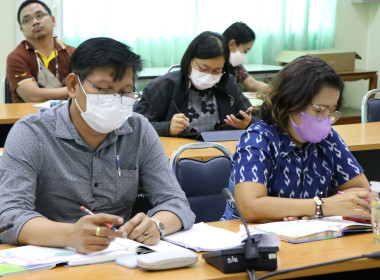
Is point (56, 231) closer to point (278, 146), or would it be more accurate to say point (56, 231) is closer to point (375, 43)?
point (278, 146)

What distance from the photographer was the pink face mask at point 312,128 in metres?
2.20

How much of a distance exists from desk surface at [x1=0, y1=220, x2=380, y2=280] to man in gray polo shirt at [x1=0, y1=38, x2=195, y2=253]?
19 cm

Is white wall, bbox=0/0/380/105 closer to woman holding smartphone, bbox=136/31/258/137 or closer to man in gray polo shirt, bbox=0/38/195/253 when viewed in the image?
woman holding smartphone, bbox=136/31/258/137

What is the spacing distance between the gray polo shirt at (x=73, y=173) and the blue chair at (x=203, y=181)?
1.10 ft

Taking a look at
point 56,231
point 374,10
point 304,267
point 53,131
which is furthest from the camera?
point 374,10

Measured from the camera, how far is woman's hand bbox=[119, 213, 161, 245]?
5.90 feet

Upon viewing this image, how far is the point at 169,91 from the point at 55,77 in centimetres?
146

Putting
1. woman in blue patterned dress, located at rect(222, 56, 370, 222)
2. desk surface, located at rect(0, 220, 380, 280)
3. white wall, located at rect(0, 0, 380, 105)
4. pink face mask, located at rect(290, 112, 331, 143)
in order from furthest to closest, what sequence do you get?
white wall, located at rect(0, 0, 380, 105)
pink face mask, located at rect(290, 112, 331, 143)
woman in blue patterned dress, located at rect(222, 56, 370, 222)
desk surface, located at rect(0, 220, 380, 280)

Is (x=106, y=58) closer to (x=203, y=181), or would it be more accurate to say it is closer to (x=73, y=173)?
(x=73, y=173)

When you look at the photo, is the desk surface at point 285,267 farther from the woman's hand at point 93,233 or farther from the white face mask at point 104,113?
the white face mask at point 104,113

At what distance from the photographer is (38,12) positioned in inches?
196

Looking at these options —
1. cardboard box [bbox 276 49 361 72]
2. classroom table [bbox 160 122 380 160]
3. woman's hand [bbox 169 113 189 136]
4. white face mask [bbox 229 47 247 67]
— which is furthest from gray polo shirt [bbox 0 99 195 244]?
cardboard box [bbox 276 49 361 72]

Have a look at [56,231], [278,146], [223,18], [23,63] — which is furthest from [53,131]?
[223,18]

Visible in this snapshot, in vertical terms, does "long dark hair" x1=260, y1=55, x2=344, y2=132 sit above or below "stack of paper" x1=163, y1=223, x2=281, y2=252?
above
